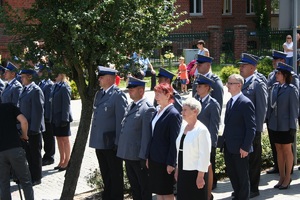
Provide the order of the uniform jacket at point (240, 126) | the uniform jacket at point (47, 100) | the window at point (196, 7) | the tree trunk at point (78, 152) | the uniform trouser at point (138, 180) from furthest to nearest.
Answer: the window at point (196, 7) → the uniform jacket at point (47, 100) → the tree trunk at point (78, 152) → the uniform trouser at point (138, 180) → the uniform jacket at point (240, 126)

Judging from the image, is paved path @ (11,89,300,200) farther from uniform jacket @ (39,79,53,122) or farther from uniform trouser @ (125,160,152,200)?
uniform trouser @ (125,160,152,200)

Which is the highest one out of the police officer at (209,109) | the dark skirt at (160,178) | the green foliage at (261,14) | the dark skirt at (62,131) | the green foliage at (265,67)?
the green foliage at (261,14)

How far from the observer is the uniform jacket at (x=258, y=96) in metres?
8.84

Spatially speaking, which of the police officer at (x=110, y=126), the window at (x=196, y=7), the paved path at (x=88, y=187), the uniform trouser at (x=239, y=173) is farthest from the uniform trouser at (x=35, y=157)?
the window at (x=196, y=7)

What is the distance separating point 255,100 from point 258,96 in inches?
3.2

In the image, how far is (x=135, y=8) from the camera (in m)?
8.19

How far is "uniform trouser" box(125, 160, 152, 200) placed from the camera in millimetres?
8156

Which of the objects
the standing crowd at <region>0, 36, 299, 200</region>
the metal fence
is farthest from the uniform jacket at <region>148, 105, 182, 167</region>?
the metal fence

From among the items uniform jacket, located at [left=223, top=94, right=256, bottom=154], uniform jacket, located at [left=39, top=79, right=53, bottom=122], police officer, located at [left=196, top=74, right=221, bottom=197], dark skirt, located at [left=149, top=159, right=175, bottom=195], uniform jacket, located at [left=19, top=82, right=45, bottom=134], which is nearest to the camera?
dark skirt, located at [left=149, top=159, right=175, bottom=195]

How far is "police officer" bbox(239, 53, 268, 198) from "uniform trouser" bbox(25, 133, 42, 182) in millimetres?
3804

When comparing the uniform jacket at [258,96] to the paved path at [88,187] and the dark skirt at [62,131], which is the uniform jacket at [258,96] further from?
the dark skirt at [62,131]

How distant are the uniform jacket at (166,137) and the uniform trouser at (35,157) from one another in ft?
11.2

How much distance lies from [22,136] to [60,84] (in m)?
2.55

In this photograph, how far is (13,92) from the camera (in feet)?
36.2
